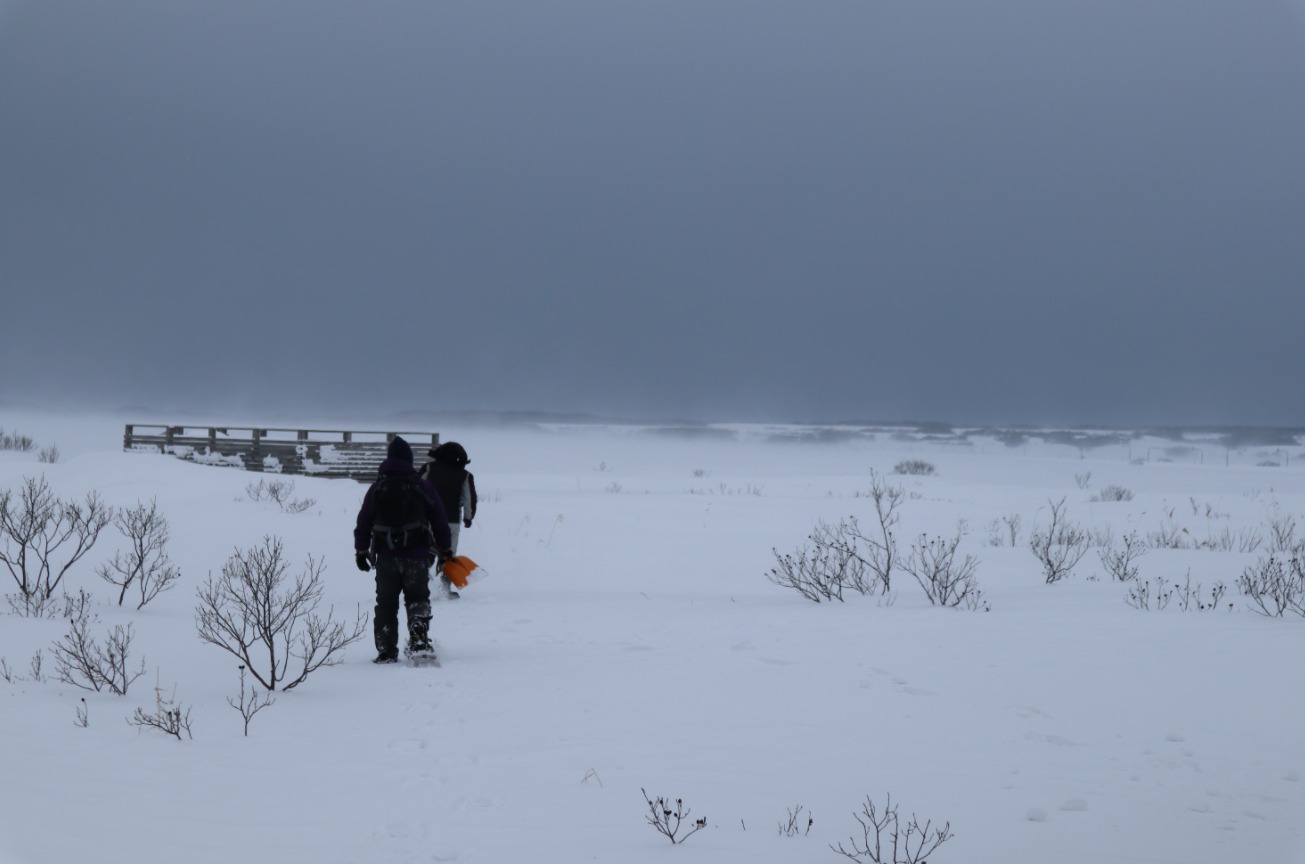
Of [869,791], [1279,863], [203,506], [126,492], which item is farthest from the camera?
[126,492]

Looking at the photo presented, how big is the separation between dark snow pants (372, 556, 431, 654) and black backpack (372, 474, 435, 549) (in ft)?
0.49

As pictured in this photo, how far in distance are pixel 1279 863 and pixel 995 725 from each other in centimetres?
164

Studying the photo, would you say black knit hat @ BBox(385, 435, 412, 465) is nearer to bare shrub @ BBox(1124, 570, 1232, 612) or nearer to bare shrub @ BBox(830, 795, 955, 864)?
bare shrub @ BBox(830, 795, 955, 864)

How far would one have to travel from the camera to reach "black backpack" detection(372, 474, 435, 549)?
688 centimetres

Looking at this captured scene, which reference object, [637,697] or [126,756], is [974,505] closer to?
[637,697]

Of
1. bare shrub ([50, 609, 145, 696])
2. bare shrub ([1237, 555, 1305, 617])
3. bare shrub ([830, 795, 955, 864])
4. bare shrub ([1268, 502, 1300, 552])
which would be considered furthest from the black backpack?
bare shrub ([1268, 502, 1300, 552])

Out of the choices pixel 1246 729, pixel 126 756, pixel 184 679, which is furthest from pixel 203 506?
pixel 1246 729

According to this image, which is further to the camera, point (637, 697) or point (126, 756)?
Result: point (637, 697)

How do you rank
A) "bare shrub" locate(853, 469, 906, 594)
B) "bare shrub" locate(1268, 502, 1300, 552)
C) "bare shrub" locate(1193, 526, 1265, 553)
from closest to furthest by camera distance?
"bare shrub" locate(853, 469, 906, 594) < "bare shrub" locate(1268, 502, 1300, 552) < "bare shrub" locate(1193, 526, 1265, 553)

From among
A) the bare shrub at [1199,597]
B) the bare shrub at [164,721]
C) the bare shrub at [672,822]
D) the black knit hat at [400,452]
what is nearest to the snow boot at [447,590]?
the black knit hat at [400,452]

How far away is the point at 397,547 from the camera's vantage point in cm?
685

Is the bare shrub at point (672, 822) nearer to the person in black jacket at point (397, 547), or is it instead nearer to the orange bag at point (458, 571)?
the person in black jacket at point (397, 547)

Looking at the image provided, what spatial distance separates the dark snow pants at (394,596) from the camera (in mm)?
6789

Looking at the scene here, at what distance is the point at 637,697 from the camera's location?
5.71 m
